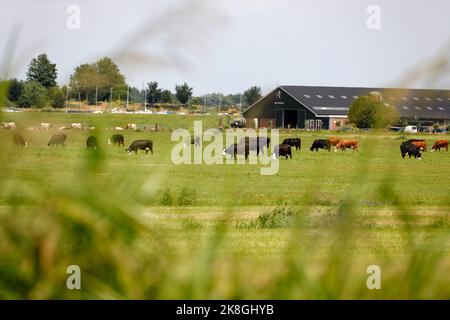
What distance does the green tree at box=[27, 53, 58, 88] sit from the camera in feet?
6.13

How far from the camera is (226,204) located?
55.3 inches

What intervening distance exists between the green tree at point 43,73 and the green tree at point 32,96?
0.6 inches

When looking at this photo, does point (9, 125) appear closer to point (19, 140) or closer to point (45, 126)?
point (19, 140)

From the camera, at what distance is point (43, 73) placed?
6.49 feet

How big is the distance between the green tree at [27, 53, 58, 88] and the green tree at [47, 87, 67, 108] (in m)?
0.05

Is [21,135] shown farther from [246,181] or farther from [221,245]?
[246,181]

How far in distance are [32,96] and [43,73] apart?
231 mm

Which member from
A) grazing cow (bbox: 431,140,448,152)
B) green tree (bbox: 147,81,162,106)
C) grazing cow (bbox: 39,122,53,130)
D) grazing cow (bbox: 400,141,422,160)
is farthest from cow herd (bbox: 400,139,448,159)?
grazing cow (bbox: 39,122,53,130)

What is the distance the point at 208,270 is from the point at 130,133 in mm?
60829

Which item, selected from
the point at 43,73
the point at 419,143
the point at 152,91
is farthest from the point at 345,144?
the point at 43,73

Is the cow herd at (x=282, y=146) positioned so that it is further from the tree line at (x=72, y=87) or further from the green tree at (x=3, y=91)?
the green tree at (x=3, y=91)

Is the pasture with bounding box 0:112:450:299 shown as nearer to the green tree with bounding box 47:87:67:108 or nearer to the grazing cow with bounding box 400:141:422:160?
the green tree with bounding box 47:87:67:108

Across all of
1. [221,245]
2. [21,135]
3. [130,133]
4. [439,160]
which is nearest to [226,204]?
[221,245]

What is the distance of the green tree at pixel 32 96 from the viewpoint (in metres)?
1.67
